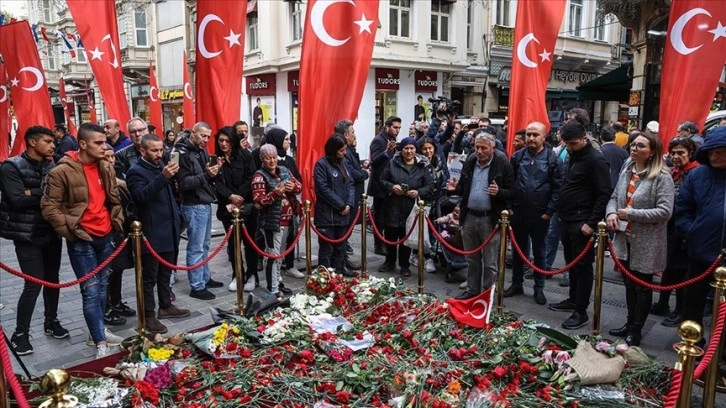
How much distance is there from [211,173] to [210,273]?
1.93 meters

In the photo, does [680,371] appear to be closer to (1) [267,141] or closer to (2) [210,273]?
(1) [267,141]

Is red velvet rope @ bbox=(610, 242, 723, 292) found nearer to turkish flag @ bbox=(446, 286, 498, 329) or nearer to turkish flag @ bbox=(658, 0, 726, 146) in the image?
turkish flag @ bbox=(446, 286, 498, 329)

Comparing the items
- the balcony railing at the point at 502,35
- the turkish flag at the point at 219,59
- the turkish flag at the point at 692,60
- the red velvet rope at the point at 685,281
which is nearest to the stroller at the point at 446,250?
the red velvet rope at the point at 685,281

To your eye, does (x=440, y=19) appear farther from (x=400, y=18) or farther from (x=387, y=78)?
(x=387, y=78)

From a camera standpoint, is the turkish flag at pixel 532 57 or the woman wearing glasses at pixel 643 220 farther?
the turkish flag at pixel 532 57

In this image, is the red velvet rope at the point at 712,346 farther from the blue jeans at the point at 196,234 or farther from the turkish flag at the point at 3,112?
the turkish flag at the point at 3,112

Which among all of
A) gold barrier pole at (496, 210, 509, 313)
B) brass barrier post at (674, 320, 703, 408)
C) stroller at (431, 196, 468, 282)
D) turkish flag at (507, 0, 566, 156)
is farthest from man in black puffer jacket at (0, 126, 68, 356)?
turkish flag at (507, 0, 566, 156)

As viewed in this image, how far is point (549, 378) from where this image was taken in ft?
12.3

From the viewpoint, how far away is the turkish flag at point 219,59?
601 cm

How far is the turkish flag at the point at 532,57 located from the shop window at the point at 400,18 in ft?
49.4

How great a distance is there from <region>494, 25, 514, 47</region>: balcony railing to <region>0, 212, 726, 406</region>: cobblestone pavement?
18.4 metres

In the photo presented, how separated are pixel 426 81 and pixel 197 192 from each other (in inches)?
723

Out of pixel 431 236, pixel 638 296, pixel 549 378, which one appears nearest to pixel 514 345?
pixel 549 378

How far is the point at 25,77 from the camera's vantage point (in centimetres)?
762
